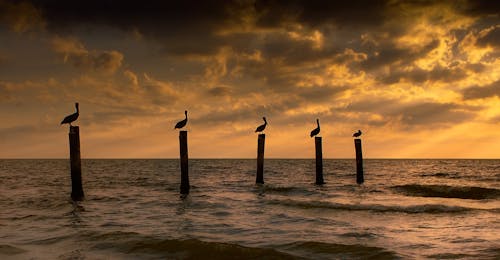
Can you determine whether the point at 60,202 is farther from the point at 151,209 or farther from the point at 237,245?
the point at 237,245

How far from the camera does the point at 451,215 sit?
51.0ft

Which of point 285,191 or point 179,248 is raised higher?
point 179,248

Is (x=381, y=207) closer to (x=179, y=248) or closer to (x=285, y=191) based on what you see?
(x=285, y=191)

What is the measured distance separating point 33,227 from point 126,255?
4.94 meters

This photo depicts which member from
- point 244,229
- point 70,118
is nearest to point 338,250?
point 244,229

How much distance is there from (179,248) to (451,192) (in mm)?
20228

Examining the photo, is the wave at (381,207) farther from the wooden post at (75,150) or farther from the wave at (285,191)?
the wooden post at (75,150)

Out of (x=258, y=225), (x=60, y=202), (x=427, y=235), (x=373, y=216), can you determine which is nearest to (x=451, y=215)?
(x=373, y=216)

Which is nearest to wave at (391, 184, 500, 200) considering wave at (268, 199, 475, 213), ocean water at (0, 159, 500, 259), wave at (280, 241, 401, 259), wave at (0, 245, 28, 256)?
ocean water at (0, 159, 500, 259)

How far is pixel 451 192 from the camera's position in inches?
1044

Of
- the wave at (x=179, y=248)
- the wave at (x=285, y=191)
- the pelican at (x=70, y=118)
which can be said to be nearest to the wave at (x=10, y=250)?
the wave at (x=179, y=248)

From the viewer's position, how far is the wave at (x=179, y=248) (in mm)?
9984

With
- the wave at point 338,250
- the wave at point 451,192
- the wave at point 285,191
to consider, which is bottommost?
the wave at point 451,192

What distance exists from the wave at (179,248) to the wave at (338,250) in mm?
584
